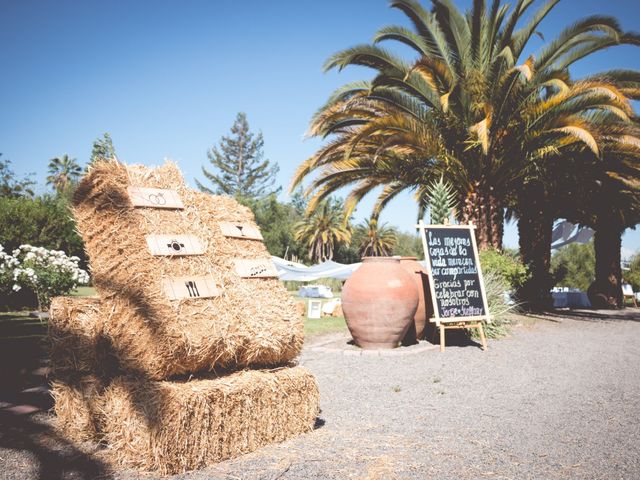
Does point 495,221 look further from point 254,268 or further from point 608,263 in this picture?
point 254,268

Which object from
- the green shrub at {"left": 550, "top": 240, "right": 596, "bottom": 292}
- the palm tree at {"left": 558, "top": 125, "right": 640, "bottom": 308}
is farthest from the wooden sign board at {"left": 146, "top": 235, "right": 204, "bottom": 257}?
the green shrub at {"left": 550, "top": 240, "right": 596, "bottom": 292}

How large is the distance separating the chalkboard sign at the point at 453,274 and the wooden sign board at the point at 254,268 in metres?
4.50

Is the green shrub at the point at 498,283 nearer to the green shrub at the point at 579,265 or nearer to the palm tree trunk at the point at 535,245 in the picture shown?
the palm tree trunk at the point at 535,245

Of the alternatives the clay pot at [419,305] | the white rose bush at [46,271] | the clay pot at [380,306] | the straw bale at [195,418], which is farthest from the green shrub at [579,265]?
the straw bale at [195,418]

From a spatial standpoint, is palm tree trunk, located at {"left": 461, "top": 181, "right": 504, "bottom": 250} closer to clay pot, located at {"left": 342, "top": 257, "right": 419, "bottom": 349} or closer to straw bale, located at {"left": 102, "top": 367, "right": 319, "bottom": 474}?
clay pot, located at {"left": 342, "top": 257, "right": 419, "bottom": 349}

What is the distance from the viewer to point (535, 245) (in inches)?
602

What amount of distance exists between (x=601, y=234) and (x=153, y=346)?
18781 mm

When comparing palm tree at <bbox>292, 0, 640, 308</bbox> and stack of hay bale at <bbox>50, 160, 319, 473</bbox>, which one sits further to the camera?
palm tree at <bbox>292, 0, 640, 308</bbox>

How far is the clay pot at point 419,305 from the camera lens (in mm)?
8570

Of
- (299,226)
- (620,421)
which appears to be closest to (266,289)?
(620,421)

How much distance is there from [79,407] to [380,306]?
16.4 ft

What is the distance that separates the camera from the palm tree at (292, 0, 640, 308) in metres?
9.88

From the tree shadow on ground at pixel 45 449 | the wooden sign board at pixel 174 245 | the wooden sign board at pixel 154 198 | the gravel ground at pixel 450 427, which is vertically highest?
the wooden sign board at pixel 154 198

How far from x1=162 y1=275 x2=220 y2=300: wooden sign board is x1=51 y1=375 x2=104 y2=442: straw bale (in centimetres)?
87
